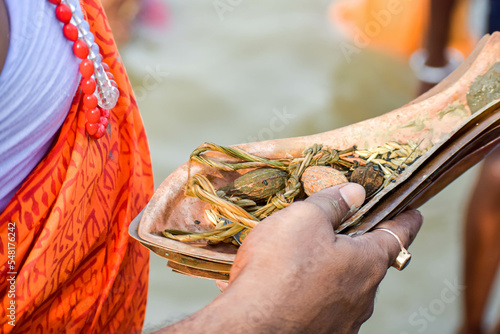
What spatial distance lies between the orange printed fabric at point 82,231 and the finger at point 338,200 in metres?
A: 0.34

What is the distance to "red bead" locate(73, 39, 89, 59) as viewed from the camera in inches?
27.2

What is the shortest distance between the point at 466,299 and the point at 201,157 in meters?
1.17

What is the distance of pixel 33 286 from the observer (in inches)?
25.8

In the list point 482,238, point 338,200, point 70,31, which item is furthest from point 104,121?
point 482,238

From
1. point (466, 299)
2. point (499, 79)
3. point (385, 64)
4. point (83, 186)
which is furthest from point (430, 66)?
point (83, 186)

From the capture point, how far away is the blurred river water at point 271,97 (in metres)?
1.80

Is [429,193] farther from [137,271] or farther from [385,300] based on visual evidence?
[385,300]

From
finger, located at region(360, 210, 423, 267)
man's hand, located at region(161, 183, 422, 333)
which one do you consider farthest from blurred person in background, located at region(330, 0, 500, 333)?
man's hand, located at region(161, 183, 422, 333)

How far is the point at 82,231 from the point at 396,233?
0.48 metres

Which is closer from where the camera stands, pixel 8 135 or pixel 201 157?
pixel 8 135

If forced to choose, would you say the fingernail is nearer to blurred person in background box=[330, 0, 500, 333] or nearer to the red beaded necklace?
the red beaded necklace

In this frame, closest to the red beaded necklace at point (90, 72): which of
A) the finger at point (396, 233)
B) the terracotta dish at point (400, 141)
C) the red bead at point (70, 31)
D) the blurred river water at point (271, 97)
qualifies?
the red bead at point (70, 31)

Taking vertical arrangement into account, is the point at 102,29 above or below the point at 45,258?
above

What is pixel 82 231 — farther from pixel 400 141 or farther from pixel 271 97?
pixel 271 97
